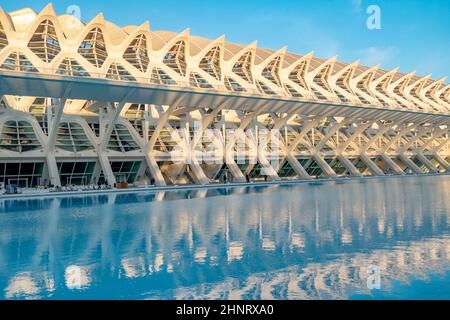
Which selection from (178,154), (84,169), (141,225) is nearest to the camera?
(141,225)

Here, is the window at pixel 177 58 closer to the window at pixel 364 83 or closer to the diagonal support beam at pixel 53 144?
the diagonal support beam at pixel 53 144

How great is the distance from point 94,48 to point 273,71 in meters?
16.4

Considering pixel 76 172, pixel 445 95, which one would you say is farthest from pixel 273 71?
pixel 445 95

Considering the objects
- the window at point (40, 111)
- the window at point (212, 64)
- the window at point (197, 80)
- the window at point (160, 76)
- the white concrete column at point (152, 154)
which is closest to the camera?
the white concrete column at point (152, 154)

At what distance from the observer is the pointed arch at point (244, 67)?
38438mm

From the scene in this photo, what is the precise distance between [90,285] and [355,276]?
364 cm

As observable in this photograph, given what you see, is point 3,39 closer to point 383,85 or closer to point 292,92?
point 292,92

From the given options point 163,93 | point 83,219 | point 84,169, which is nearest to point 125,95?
point 163,93

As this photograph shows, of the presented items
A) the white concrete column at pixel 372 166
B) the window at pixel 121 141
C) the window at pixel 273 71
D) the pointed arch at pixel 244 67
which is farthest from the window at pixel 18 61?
the white concrete column at pixel 372 166

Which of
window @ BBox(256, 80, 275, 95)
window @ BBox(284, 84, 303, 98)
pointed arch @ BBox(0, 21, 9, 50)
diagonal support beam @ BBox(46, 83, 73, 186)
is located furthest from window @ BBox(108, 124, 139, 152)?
window @ BBox(284, 84, 303, 98)

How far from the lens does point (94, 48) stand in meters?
33.1

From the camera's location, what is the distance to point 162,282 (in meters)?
6.01
